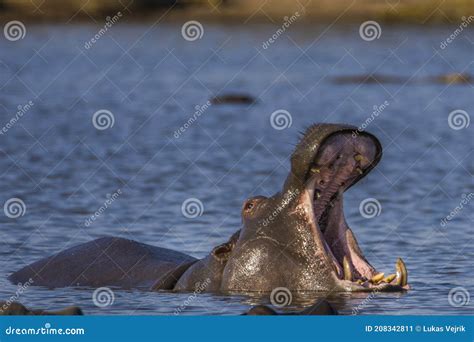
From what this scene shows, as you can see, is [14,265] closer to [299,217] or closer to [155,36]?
[299,217]

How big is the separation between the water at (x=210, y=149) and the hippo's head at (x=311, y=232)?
196 millimetres

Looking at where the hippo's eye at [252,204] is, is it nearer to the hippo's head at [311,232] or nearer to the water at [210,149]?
the hippo's head at [311,232]

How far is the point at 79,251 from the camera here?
1380 cm

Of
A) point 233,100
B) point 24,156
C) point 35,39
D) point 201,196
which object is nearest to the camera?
point 201,196

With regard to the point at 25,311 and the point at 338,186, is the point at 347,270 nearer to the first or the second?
the point at 338,186

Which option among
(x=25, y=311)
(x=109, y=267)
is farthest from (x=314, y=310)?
(x=109, y=267)

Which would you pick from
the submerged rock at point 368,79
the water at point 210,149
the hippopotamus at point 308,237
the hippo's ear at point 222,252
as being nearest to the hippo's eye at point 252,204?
the hippopotamus at point 308,237

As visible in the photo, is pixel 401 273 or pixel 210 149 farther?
pixel 210 149

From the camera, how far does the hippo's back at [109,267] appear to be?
1305 centimetres

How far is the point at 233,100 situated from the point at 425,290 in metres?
19.1

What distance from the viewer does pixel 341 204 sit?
38.4ft

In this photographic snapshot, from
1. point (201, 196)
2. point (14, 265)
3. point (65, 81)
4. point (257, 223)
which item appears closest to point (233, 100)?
point (65, 81)

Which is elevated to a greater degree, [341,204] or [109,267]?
[341,204]

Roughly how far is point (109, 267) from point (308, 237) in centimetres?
248
